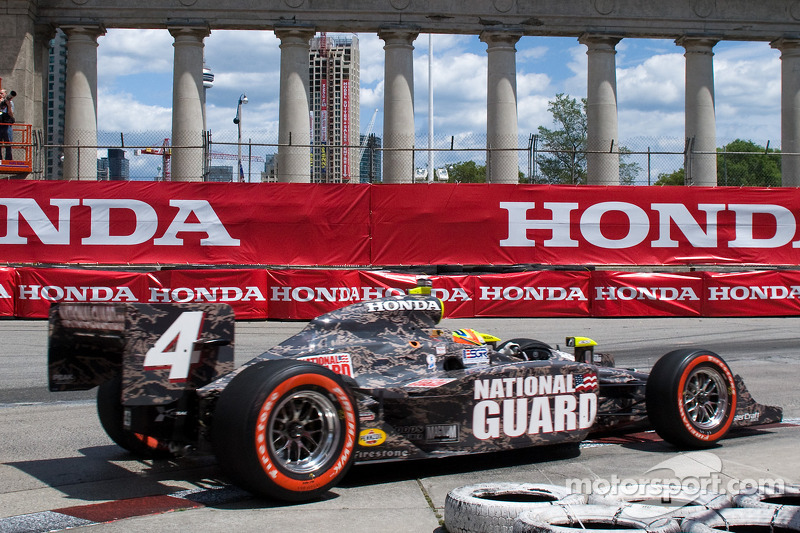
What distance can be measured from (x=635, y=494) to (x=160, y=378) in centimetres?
311

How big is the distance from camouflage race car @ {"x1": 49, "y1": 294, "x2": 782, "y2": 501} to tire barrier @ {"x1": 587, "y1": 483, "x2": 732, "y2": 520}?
4.58 ft

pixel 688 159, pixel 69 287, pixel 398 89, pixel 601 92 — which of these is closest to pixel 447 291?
pixel 69 287

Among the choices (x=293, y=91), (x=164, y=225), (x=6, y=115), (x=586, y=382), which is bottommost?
(x=586, y=382)

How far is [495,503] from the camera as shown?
461 centimetres

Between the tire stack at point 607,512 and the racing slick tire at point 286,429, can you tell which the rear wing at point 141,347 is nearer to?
the racing slick tire at point 286,429

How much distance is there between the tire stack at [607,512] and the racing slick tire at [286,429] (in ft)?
3.00

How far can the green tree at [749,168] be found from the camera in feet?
142

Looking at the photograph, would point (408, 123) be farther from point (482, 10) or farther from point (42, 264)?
point (42, 264)

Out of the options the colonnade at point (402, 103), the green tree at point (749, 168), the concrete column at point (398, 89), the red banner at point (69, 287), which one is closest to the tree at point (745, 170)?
the green tree at point (749, 168)

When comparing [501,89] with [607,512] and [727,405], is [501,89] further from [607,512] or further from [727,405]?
[607,512]

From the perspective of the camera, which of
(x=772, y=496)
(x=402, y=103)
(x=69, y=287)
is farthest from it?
(x=402, y=103)

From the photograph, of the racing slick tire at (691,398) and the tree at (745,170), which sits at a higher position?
the tree at (745,170)

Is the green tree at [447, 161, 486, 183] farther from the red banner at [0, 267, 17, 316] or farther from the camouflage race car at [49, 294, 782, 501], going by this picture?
the camouflage race car at [49, 294, 782, 501]

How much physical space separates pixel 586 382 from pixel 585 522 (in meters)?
2.47
